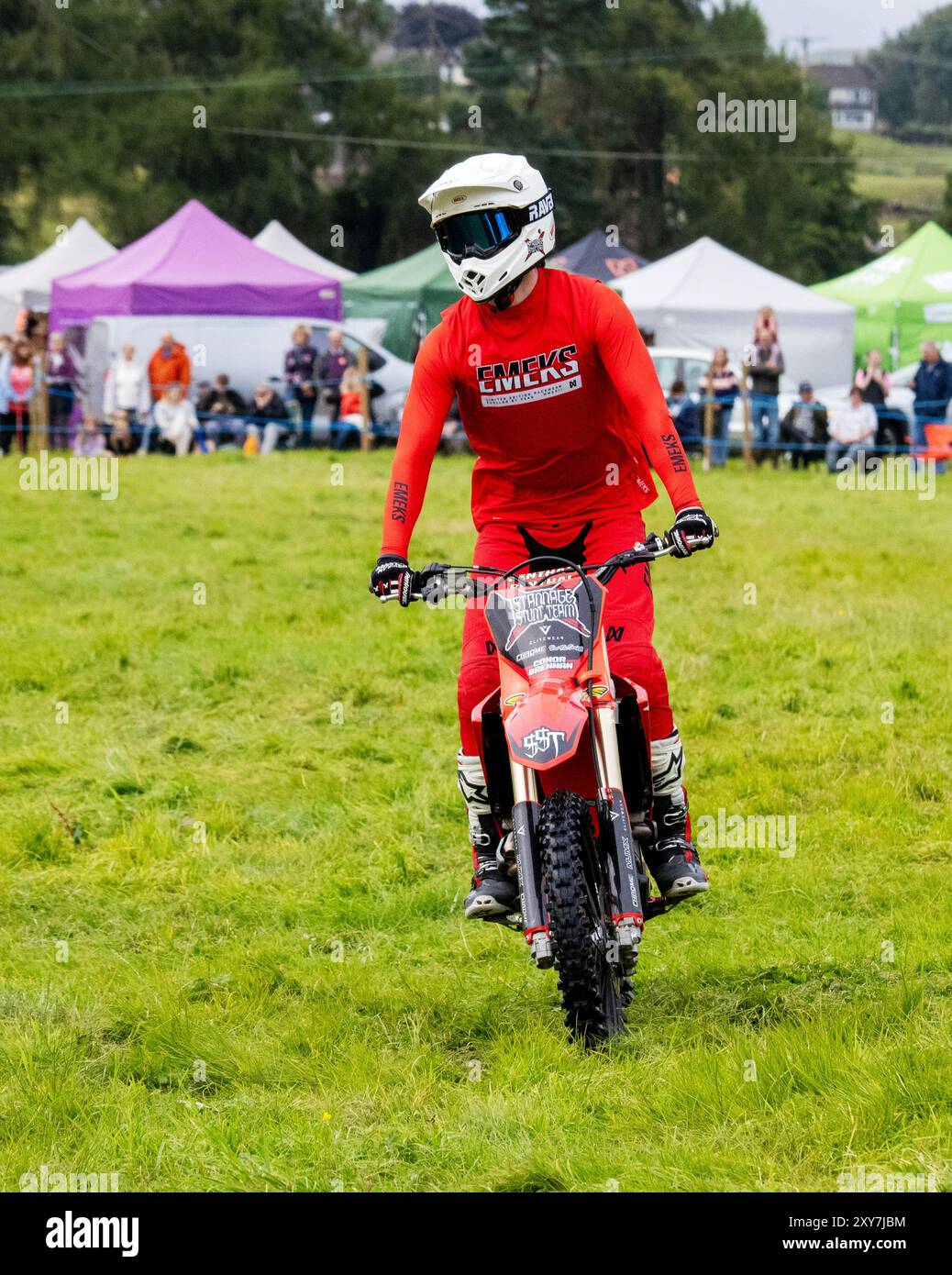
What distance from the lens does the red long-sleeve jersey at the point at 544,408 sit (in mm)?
5672

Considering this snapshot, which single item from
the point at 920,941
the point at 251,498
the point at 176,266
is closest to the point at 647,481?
the point at 920,941

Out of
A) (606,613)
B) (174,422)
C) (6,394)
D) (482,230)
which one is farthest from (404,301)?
(606,613)

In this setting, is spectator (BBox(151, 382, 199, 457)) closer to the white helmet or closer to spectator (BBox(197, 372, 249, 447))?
spectator (BBox(197, 372, 249, 447))

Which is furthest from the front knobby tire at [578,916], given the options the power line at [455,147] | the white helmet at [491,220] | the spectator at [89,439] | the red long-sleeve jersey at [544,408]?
the power line at [455,147]

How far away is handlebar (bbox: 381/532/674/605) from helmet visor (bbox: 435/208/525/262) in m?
1.00

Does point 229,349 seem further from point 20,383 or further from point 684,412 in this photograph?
point 684,412

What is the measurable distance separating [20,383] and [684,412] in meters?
9.51

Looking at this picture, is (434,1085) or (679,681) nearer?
(434,1085)

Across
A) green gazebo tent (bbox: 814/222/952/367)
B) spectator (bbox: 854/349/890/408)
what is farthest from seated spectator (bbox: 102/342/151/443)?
green gazebo tent (bbox: 814/222/952/367)

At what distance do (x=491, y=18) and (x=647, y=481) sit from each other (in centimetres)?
6573

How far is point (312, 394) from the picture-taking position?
26375 mm

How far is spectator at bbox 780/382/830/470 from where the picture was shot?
24.7 m

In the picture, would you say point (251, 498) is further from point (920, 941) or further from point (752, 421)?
point (920, 941)

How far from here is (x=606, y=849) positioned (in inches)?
204
